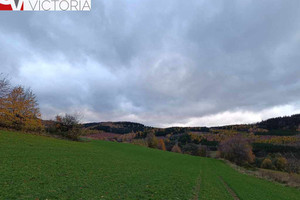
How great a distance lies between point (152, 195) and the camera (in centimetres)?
1655

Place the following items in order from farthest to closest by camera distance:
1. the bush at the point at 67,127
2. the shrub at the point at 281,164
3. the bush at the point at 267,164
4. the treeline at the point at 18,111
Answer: the bush at the point at 267,164, the shrub at the point at 281,164, the bush at the point at 67,127, the treeline at the point at 18,111

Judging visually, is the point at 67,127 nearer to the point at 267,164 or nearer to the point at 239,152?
the point at 239,152

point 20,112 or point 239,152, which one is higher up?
point 20,112

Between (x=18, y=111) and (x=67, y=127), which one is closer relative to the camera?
(x=18, y=111)

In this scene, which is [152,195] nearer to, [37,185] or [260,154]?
[37,185]

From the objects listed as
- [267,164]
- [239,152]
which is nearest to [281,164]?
[267,164]

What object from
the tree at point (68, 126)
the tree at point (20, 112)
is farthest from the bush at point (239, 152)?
the tree at point (20, 112)

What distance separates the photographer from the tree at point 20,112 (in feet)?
131

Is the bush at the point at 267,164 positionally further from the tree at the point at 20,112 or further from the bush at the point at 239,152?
the tree at the point at 20,112

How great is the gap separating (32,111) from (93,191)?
4336 centimetres

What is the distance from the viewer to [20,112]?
42.6 m

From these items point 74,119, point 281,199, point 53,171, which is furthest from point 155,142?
point 53,171

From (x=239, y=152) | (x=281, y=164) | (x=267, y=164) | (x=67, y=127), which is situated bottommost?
(x=267, y=164)

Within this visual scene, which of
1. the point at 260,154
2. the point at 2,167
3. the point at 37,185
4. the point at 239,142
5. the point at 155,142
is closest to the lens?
the point at 37,185
